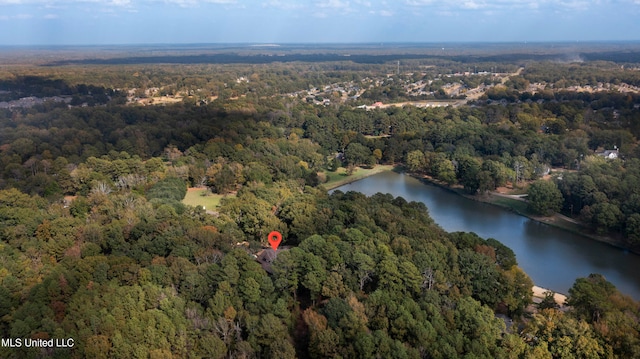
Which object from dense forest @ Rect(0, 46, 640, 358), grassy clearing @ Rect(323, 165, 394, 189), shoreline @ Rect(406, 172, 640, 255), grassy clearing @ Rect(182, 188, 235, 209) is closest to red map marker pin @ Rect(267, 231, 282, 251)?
dense forest @ Rect(0, 46, 640, 358)

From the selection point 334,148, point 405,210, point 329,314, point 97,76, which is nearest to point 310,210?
point 405,210

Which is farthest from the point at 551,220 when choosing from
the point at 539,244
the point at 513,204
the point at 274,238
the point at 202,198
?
the point at 202,198

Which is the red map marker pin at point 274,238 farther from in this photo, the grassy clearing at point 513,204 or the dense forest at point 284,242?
the grassy clearing at point 513,204

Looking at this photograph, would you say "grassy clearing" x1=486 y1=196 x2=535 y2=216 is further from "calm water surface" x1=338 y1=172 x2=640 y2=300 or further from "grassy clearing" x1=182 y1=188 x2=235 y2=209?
"grassy clearing" x1=182 y1=188 x2=235 y2=209

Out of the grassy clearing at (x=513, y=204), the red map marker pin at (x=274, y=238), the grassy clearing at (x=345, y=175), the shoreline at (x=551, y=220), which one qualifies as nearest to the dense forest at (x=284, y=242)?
the red map marker pin at (x=274, y=238)

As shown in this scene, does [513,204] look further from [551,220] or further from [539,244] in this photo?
[539,244]

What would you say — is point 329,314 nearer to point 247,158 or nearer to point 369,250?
point 369,250
